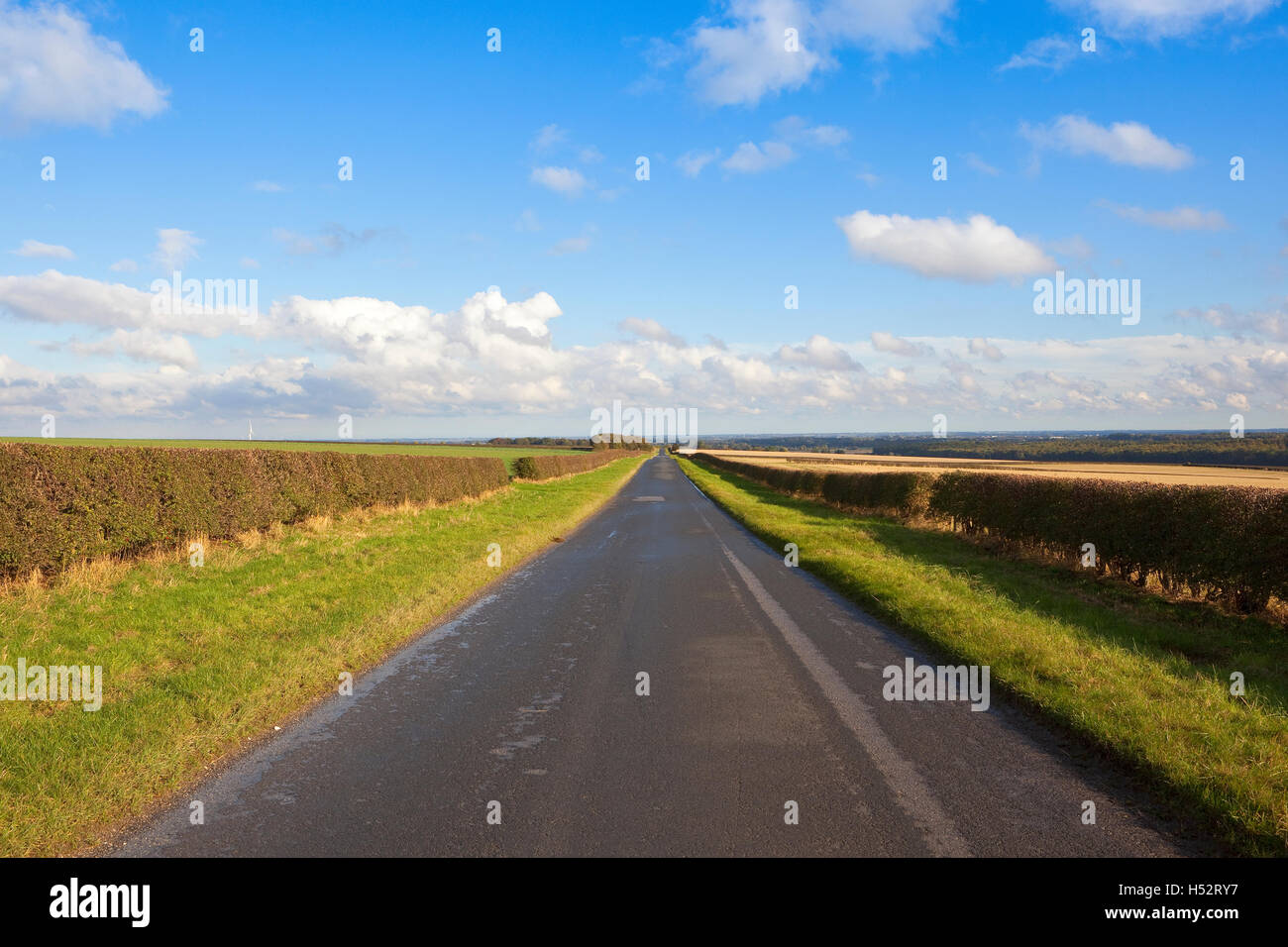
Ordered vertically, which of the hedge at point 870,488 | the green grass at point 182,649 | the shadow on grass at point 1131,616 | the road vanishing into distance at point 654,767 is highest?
the hedge at point 870,488

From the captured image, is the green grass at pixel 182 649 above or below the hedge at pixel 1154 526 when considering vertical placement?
below

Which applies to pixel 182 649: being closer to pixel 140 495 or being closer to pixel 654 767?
pixel 654 767

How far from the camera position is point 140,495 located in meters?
12.0

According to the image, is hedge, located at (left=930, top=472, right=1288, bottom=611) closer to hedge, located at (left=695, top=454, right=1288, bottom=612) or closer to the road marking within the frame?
hedge, located at (left=695, top=454, right=1288, bottom=612)

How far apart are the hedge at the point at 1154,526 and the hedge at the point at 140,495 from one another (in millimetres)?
15554

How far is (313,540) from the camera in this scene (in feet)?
52.0

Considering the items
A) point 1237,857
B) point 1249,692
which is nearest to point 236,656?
point 1237,857

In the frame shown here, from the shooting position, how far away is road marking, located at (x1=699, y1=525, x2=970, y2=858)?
390 centimetres

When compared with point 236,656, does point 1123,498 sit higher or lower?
higher

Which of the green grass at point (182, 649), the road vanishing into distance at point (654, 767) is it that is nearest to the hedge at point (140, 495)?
the green grass at point (182, 649)

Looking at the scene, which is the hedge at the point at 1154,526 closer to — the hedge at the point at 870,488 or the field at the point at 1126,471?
the field at the point at 1126,471

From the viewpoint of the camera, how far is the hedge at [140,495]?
991 cm
